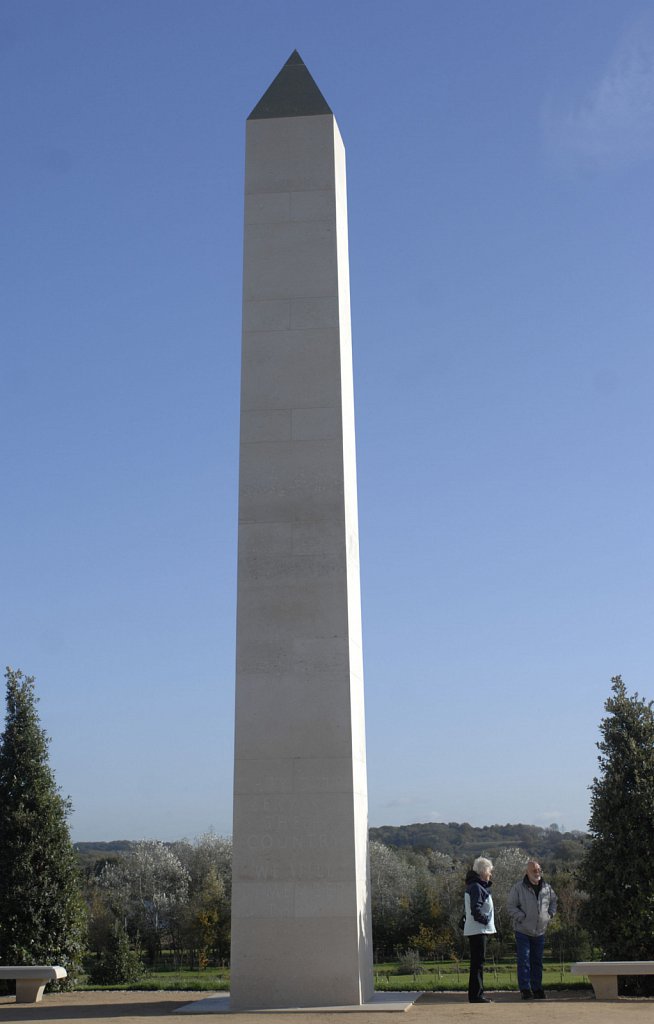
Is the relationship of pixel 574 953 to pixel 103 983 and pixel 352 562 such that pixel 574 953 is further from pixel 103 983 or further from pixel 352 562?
pixel 352 562

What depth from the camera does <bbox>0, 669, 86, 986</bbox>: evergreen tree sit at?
15406mm

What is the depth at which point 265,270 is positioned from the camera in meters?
15.2

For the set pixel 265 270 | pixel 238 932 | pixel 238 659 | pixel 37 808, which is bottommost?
pixel 238 932

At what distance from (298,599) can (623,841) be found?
18.8 feet

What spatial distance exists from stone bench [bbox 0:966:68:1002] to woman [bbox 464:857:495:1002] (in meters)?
5.83

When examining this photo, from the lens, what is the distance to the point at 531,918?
12609 millimetres

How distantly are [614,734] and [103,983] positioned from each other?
977cm

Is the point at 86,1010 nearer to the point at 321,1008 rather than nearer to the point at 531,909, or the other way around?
the point at 321,1008

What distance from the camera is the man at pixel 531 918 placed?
1260 centimetres

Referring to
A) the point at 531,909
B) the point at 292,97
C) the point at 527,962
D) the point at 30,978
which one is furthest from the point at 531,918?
the point at 292,97

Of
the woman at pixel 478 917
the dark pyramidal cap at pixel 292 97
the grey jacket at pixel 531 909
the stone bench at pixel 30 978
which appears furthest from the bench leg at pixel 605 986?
the dark pyramidal cap at pixel 292 97

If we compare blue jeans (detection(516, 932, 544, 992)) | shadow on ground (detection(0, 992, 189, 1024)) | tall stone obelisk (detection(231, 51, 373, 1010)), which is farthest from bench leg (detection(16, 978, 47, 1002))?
blue jeans (detection(516, 932, 544, 992))

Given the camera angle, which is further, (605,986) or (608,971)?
(605,986)

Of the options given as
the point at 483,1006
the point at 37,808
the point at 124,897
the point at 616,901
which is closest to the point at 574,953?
the point at 616,901
